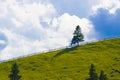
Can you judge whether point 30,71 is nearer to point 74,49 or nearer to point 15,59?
point 15,59

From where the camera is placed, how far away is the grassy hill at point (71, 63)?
160125 mm

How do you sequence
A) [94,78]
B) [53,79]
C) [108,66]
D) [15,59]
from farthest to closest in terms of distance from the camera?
[15,59], [108,66], [53,79], [94,78]

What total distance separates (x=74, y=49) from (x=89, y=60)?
22.2 m

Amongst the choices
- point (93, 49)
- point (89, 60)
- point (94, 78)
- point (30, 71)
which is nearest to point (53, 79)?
point (30, 71)

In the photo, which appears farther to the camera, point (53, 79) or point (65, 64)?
point (65, 64)

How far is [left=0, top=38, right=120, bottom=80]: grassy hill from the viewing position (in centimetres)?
16012

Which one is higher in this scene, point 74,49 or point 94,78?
point 74,49

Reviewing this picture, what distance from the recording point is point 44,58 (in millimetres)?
185625

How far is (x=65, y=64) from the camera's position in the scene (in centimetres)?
17488

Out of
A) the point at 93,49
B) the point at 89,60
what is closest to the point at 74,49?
the point at 93,49

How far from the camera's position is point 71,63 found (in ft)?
576

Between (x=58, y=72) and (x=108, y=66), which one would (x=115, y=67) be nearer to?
(x=108, y=66)

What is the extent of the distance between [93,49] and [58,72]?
3285cm

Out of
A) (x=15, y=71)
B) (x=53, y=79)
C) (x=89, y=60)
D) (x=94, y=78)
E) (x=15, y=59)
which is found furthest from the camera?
(x=15, y=59)
